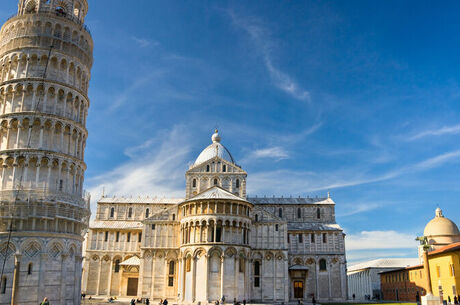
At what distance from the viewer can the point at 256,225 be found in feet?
189

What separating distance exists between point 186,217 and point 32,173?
21499mm

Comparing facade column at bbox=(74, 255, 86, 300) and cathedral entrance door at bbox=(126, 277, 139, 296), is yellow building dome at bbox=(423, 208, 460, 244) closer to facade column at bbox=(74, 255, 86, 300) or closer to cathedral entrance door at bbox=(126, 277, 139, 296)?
cathedral entrance door at bbox=(126, 277, 139, 296)

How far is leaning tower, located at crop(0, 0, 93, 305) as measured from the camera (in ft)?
110

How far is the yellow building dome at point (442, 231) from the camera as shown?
73.0 m

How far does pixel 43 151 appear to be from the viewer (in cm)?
3609

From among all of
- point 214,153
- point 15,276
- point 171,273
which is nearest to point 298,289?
point 171,273

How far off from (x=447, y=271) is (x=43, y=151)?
4598 centimetres

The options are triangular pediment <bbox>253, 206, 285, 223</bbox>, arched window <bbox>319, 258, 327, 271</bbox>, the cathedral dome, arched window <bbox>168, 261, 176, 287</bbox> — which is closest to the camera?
arched window <bbox>168, 261, 176, 287</bbox>

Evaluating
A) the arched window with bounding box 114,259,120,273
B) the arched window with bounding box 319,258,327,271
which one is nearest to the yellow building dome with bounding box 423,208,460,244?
the arched window with bounding box 319,258,327,271

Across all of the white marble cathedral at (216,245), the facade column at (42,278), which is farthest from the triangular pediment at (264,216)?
the facade column at (42,278)

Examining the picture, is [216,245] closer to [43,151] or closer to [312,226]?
[312,226]

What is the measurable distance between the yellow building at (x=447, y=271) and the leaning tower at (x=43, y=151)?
39.6m

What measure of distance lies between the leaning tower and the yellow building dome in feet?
209

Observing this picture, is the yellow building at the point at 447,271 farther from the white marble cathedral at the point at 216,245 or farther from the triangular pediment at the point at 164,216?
the triangular pediment at the point at 164,216
